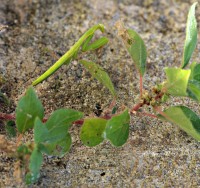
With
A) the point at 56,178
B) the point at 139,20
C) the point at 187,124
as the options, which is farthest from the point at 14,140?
the point at 139,20

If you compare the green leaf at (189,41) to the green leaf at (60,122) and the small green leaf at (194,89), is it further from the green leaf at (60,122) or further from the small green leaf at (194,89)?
the green leaf at (60,122)

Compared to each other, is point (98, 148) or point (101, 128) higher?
point (101, 128)

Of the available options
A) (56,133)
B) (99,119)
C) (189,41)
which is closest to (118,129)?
(99,119)

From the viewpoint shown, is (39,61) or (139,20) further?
(139,20)

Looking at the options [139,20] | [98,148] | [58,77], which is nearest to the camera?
[98,148]

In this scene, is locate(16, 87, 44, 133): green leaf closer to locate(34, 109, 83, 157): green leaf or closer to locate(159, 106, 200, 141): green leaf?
locate(34, 109, 83, 157): green leaf

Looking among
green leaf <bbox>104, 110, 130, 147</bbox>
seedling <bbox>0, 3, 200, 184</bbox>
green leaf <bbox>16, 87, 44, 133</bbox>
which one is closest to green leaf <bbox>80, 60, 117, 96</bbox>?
seedling <bbox>0, 3, 200, 184</bbox>

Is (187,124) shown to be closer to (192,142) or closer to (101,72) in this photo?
(192,142)
